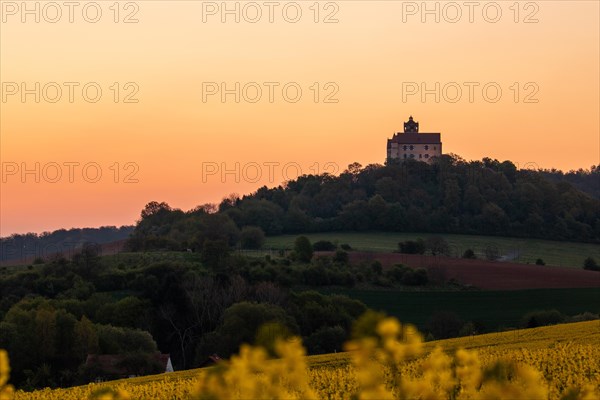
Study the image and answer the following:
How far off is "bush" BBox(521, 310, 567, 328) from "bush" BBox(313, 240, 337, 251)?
3410cm

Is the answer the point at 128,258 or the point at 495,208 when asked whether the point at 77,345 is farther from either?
the point at 495,208

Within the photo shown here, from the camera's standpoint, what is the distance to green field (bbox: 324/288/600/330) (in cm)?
6769

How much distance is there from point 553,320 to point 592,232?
47.7 meters

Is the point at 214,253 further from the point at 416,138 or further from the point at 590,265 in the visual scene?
the point at 416,138

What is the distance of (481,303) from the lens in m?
72.2

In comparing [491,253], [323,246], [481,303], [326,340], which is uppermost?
[323,246]

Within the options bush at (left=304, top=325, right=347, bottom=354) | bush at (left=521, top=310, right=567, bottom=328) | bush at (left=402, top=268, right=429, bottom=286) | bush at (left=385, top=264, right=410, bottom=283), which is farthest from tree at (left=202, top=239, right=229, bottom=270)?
bush at (left=521, top=310, right=567, bottom=328)

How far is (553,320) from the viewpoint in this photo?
197 ft

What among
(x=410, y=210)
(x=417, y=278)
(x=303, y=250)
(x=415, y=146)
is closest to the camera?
(x=417, y=278)

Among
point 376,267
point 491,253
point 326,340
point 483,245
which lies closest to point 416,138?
point 483,245

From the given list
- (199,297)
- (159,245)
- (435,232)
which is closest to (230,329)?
(199,297)

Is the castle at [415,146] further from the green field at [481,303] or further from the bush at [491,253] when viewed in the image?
the green field at [481,303]

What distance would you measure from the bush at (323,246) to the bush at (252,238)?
7805 millimetres

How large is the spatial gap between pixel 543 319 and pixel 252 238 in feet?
150
